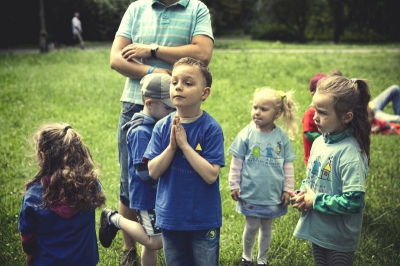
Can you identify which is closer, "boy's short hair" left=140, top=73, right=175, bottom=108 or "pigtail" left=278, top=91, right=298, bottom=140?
"boy's short hair" left=140, top=73, right=175, bottom=108

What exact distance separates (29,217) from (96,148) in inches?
180

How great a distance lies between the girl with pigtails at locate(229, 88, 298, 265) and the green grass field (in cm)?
50

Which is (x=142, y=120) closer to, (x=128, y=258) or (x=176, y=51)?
(x=176, y=51)

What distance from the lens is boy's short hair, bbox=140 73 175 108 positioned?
10.7 feet

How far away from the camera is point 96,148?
7.37 metres

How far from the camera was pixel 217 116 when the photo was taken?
9.46 m

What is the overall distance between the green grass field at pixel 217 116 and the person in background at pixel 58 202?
0.58 feet

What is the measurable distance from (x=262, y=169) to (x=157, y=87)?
1243 mm

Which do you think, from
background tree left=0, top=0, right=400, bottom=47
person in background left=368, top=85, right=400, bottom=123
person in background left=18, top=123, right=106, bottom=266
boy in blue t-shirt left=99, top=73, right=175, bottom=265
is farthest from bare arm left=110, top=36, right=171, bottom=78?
background tree left=0, top=0, right=400, bottom=47

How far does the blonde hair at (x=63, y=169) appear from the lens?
2895mm

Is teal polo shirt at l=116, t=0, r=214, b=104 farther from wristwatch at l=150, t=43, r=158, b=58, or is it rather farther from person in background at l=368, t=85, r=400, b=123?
person in background at l=368, t=85, r=400, b=123

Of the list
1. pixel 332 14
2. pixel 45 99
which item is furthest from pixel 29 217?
pixel 332 14

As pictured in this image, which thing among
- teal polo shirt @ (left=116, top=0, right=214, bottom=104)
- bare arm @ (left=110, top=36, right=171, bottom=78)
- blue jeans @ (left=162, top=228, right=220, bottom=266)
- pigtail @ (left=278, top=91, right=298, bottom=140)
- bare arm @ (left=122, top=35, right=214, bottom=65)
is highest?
teal polo shirt @ (left=116, top=0, right=214, bottom=104)

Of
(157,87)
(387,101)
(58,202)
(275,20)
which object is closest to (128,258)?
(58,202)
